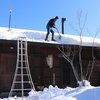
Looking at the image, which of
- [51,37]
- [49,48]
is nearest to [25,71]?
[49,48]

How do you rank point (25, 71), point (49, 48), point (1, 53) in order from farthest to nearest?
point (49, 48) → point (25, 71) → point (1, 53)

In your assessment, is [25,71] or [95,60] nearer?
[25,71]

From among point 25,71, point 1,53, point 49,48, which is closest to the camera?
point 1,53

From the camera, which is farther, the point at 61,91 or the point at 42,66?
the point at 42,66

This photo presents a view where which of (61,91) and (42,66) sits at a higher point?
(42,66)

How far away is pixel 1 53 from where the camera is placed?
8945 mm

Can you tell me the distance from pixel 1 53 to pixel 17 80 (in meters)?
1.59

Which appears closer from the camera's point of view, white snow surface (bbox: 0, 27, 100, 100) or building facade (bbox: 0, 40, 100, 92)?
white snow surface (bbox: 0, 27, 100, 100)

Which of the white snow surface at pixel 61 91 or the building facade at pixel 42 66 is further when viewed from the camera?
the building facade at pixel 42 66

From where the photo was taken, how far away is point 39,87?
9.36 metres

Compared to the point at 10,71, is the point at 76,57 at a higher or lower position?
higher

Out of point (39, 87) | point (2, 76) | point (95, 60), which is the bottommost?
point (39, 87)

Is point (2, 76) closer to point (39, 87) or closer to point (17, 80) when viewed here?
point (17, 80)

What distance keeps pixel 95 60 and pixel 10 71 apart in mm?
5293
